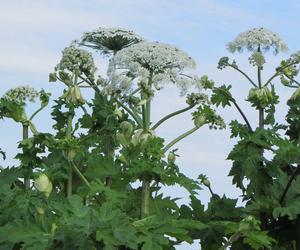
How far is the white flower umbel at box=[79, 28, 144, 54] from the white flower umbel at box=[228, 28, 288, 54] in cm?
115

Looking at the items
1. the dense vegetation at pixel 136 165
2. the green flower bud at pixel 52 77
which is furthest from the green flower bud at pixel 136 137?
the green flower bud at pixel 52 77

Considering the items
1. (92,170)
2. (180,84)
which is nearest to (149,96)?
(180,84)

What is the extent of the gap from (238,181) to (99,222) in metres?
2.83

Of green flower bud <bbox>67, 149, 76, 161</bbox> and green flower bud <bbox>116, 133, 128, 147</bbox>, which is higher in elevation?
green flower bud <bbox>116, 133, 128, 147</bbox>

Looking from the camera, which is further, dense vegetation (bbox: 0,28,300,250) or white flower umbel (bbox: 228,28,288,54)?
white flower umbel (bbox: 228,28,288,54)

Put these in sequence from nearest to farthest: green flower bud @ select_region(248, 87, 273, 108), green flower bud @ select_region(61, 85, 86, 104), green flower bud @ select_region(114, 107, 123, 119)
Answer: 1. green flower bud @ select_region(61, 85, 86, 104)
2. green flower bud @ select_region(114, 107, 123, 119)
3. green flower bud @ select_region(248, 87, 273, 108)

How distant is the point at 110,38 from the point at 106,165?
1827 mm

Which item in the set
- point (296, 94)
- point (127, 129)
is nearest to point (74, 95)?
point (127, 129)

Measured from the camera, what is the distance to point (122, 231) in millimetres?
6375

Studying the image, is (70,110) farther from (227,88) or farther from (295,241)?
(295,241)

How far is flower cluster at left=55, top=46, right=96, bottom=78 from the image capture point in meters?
8.52

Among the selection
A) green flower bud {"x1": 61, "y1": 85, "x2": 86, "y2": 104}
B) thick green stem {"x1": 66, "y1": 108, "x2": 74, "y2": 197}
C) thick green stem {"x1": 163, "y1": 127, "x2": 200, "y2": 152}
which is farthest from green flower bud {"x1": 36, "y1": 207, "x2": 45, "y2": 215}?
green flower bud {"x1": 61, "y1": 85, "x2": 86, "y2": 104}

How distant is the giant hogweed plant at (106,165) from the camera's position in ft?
21.5

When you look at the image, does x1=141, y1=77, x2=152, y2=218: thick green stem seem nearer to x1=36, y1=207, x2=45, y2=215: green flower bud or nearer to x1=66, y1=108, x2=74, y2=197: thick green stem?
x1=36, y1=207, x2=45, y2=215: green flower bud
